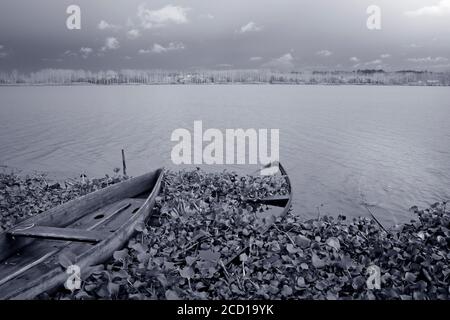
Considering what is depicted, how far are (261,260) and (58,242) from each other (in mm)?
3833

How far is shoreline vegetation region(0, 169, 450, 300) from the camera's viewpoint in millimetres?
5059

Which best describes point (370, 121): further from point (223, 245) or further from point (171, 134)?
point (223, 245)

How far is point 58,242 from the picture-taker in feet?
22.0

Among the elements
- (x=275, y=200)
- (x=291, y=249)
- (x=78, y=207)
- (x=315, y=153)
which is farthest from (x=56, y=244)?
(x=315, y=153)

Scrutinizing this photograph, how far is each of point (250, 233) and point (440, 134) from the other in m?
25.2

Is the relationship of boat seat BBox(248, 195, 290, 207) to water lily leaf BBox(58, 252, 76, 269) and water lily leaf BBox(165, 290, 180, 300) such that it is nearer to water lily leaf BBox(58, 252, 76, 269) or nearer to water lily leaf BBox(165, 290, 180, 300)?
water lily leaf BBox(165, 290, 180, 300)

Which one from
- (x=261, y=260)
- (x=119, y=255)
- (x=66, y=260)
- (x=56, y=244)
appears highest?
(x=66, y=260)

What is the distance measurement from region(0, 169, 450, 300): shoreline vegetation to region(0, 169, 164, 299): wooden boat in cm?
22

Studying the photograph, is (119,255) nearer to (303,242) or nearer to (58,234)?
(58,234)

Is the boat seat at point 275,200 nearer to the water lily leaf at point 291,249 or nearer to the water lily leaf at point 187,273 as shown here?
the water lily leaf at point 291,249

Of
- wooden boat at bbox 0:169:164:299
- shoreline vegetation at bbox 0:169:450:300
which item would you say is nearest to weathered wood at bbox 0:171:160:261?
wooden boat at bbox 0:169:164:299

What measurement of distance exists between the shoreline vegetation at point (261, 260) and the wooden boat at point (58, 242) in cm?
22

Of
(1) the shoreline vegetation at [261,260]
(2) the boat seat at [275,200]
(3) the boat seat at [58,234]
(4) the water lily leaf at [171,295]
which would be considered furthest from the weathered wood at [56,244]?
(2) the boat seat at [275,200]

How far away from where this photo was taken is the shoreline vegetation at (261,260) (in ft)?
16.6
